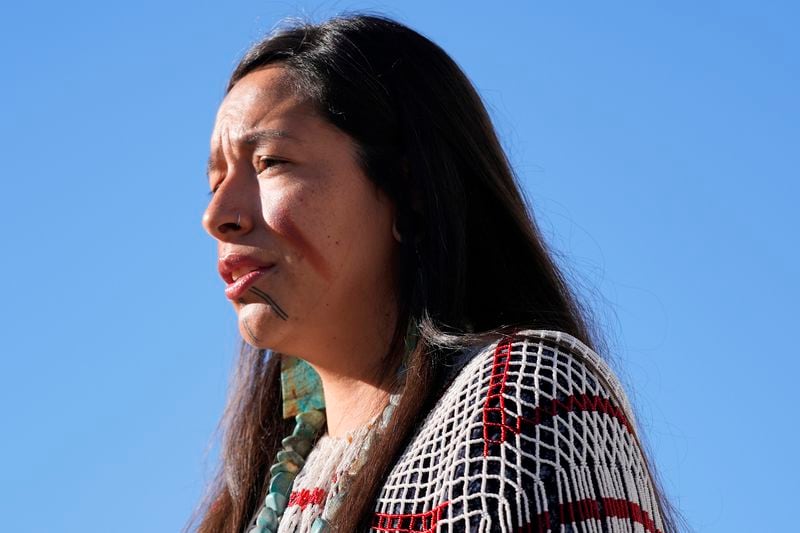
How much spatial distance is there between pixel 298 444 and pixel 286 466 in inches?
3.3

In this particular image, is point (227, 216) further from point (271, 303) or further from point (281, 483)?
point (281, 483)

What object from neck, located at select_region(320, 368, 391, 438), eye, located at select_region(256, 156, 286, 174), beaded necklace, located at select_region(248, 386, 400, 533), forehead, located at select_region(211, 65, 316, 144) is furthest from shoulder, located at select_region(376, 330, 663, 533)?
forehead, located at select_region(211, 65, 316, 144)

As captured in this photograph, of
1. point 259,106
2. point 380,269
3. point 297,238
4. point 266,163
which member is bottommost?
point 380,269

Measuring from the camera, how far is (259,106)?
315 centimetres

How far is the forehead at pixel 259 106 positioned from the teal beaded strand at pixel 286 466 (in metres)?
0.79

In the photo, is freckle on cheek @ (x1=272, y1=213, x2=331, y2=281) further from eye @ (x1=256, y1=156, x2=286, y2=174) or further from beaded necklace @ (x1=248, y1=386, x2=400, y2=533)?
beaded necklace @ (x1=248, y1=386, x2=400, y2=533)

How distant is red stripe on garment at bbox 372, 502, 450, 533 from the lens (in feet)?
7.97

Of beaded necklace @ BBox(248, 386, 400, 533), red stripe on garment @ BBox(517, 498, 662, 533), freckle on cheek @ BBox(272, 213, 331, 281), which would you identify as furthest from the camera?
freckle on cheek @ BBox(272, 213, 331, 281)

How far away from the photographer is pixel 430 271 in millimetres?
2939

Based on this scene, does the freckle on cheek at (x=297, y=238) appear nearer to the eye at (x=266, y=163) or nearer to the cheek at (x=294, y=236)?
the cheek at (x=294, y=236)

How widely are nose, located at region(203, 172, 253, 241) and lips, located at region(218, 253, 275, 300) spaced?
6 centimetres

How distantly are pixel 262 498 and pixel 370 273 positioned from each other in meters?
0.83

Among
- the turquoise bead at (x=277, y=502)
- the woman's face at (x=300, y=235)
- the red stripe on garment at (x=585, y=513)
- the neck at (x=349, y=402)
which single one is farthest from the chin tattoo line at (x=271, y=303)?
the red stripe on garment at (x=585, y=513)

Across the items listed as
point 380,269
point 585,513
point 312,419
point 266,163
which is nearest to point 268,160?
point 266,163
